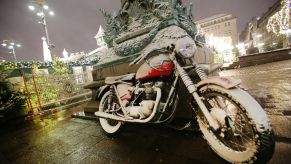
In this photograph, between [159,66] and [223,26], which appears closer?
[159,66]

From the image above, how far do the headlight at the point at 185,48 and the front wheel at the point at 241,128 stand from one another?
51cm

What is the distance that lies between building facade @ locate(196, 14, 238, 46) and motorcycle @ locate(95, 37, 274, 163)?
108 m

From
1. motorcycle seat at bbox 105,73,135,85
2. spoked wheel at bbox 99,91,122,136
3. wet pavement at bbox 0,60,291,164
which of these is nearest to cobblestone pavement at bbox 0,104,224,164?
wet pavement at bbox 0,60,291,164

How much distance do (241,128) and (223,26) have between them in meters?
115

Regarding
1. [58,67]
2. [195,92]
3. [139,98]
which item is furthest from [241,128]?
[58,67]

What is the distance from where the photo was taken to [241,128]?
1.93 metres

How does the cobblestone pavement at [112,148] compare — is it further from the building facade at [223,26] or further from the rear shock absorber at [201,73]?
the building facade at [223,26]

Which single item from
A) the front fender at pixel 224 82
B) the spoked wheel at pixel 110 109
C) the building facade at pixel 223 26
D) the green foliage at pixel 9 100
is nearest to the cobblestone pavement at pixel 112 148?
the spoked wheel at pixel 110 109

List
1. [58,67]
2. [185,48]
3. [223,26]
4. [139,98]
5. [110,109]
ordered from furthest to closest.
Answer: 1. [223,26]
2. [58,67]
3. [110,109]
4. [139,98]
5. [185,48]

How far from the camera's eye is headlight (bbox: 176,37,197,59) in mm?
2203

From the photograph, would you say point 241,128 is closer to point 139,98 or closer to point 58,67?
point 139,98

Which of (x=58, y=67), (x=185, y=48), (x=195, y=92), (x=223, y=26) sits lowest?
(x=195, y=92)

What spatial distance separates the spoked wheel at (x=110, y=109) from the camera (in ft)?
10.9

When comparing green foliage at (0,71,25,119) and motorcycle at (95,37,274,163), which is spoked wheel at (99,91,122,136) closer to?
motorcycle at (95,37,274,163)
